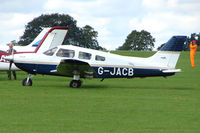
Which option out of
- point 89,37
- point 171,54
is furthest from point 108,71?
point 89,37

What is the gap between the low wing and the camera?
49.1 feet

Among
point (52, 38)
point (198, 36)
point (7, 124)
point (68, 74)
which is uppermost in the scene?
point (198, 36)

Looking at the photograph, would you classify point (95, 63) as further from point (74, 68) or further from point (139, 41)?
point (139, 41)

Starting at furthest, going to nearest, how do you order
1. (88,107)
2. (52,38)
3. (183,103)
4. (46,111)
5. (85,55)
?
(52,38) → (85,55) → (183,103) → (88,107) → (46,111)

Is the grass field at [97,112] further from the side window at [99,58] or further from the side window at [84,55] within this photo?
the side window at [99,58]

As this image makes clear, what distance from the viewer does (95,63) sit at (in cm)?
1563

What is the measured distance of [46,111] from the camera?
31.6 ft

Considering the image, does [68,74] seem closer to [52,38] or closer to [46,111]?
[46,111]

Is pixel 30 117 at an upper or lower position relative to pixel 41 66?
lower

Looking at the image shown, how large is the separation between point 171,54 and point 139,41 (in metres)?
80.5

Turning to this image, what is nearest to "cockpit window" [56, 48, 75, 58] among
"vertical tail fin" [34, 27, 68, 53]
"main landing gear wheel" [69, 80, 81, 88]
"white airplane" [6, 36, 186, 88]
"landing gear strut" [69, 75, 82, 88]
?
"white airplane" [6, 36, 186, 88]

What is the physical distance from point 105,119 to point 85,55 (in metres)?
7.07

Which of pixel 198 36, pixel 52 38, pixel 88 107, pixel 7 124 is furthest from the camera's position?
pixel 198 36

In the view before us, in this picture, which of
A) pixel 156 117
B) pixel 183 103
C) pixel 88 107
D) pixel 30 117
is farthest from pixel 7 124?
pixel 183 103
